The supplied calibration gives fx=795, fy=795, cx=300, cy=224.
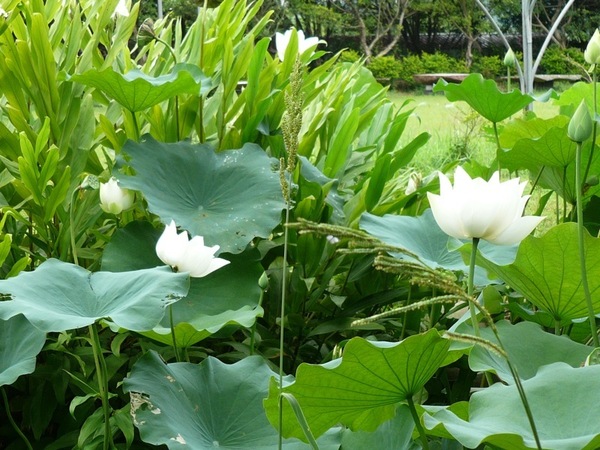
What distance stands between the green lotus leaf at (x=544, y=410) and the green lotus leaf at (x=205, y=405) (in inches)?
8.0

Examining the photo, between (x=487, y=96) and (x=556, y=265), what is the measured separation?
0.59m

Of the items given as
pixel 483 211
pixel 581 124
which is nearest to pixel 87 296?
pixel 483 211

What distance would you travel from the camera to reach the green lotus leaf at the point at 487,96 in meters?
1.39

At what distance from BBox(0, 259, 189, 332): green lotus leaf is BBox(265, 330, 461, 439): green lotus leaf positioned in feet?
0.59

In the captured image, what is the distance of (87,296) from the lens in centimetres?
93

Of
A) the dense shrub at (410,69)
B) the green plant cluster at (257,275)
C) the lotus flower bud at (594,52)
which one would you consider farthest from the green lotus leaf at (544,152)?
the dense shrub at (410,69)

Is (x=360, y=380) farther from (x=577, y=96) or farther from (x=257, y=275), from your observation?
(x=577, y=96)

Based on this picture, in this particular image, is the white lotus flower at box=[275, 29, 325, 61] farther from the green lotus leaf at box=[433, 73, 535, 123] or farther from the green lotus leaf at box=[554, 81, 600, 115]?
the green lotus leaf at box=[554, 81, 600, 115]

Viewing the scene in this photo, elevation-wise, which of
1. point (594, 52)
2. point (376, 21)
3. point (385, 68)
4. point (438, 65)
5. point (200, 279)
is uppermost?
point (594, 52)

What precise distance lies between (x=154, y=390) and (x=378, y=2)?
48.2ft

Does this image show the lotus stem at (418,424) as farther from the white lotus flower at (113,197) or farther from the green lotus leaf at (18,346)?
the white lotus flower at (113,197)

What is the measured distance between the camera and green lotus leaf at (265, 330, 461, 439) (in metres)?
0.69

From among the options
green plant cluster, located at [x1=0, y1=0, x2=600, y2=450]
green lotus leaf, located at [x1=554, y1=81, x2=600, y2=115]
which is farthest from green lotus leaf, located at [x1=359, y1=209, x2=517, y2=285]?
green lotus leaf, located at [x1=554, y1=81, x2=600, y2=115]

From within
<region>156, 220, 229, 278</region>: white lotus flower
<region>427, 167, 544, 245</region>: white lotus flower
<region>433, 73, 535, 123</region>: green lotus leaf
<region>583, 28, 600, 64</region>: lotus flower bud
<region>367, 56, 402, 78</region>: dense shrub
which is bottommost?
<region>367, 56, 402, 78</region>: dense shrub
